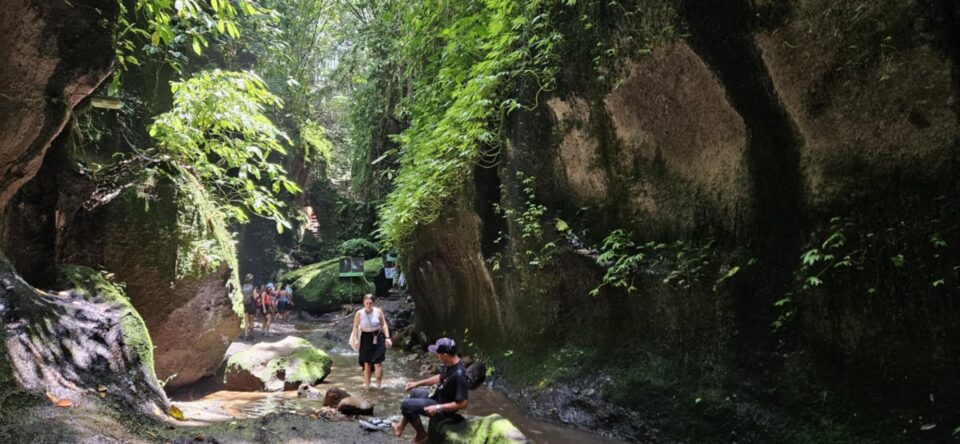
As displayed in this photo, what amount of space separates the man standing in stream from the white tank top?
10.9ft

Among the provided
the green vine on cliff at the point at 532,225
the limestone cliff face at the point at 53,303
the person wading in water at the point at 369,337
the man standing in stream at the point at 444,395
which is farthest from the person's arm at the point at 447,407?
the person wading in water at the point at 369,337

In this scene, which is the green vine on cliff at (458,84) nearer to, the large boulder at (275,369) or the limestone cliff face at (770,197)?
the limestone cliff face at (770,197)

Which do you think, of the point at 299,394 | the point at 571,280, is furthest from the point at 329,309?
the point at 571,280

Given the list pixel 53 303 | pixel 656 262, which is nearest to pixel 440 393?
pixel 656 262

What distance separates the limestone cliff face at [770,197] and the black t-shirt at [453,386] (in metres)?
2.17

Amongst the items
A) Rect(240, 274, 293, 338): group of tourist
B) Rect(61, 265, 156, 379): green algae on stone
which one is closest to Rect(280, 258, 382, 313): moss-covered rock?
Rect(240, 274, 293, 338): group of tourist

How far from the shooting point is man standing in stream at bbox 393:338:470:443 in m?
5.44

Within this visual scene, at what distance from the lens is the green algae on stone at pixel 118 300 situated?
18.8 ft

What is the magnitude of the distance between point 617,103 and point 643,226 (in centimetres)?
174

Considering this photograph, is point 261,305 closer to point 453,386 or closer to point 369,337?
point 369,337

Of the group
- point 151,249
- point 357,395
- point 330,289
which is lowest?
point 357,395

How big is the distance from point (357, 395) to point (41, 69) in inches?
235

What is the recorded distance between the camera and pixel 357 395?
8.62m

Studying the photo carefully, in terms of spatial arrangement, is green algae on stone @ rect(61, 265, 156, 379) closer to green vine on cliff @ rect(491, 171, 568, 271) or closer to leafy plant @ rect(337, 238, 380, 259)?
green vine on cliff @ rect(491, 171, 568, 271)
